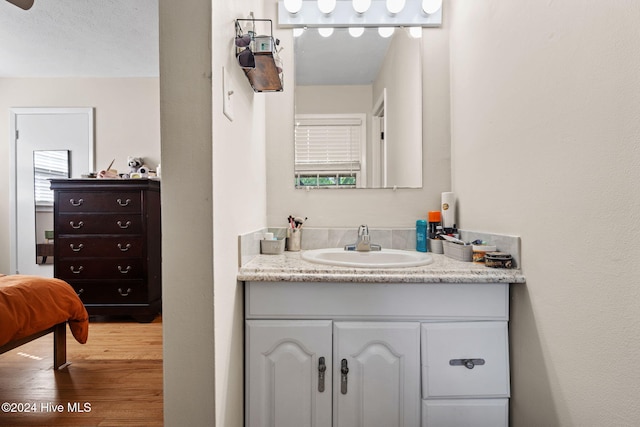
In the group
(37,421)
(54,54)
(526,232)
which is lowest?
(37,421)

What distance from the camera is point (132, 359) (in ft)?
6.60

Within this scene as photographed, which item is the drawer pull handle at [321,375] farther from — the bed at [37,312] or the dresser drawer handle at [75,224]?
the dresser drawer handle at [75,224]

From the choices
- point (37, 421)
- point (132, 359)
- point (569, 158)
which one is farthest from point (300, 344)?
point (132, 359)

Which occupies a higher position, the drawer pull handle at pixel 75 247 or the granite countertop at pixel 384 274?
the granite countertop at pixel 384 274

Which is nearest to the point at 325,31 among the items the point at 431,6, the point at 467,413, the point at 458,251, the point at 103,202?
the point at 431,6

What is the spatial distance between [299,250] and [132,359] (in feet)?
4.60

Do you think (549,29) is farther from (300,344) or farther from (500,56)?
(300,344)

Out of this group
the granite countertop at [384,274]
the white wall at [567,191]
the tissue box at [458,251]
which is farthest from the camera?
the tissue box at [458,251]

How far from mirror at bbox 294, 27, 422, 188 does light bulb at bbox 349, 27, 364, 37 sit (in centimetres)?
2

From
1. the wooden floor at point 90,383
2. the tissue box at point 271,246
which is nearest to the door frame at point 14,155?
the wooden floor at point 90,383

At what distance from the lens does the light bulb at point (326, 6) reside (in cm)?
157

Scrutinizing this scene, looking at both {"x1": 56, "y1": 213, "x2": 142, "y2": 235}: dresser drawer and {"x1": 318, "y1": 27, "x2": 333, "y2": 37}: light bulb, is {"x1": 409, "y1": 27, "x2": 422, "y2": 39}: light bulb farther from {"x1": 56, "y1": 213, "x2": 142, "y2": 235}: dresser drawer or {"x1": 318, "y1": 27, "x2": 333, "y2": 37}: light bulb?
{"x1": 56, "y1": 213, "x2": 142, "y2": 235}: dresser drawer

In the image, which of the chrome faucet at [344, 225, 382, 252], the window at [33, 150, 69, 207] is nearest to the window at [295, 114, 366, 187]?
the chrome faucet at [344, 225, 382, 252]

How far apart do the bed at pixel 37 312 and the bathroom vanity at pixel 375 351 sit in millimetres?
1295
